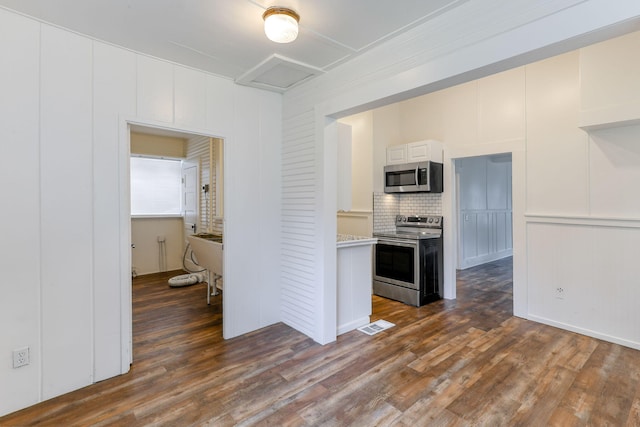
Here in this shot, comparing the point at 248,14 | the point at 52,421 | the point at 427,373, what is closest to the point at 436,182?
the point at 427,373

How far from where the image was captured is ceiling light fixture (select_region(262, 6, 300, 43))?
6.29ft

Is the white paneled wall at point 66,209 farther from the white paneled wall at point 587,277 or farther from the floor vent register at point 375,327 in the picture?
the white paneled wall at point 587,277

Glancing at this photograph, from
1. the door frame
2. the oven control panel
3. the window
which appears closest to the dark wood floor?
the door frame

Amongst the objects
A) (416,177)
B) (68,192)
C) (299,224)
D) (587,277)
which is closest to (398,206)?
(416,177)

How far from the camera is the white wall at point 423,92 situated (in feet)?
5.31

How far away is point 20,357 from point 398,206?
4748 mm

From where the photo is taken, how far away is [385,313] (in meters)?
3.84

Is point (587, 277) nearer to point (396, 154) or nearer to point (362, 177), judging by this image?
point (396, 154)

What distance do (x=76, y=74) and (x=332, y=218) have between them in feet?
7.72

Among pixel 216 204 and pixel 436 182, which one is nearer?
pixel 436 182

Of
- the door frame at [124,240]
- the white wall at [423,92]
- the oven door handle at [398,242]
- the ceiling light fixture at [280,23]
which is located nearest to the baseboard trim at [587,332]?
the white wall at [423,92]

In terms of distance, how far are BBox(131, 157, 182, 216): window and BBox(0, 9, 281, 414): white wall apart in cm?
368

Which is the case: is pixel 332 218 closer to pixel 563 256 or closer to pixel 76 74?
pixel 76 74

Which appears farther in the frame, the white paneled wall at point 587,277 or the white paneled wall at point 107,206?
the white paneled wall at point 587,277
